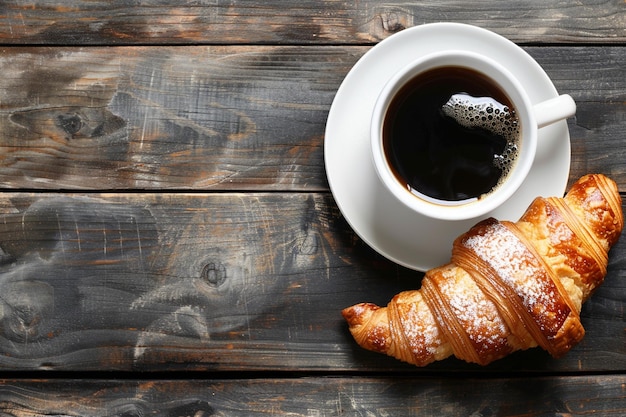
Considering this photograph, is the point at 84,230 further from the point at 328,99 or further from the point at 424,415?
the point at 424,415

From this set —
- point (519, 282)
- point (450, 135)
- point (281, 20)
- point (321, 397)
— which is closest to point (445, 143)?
point (450, 135)

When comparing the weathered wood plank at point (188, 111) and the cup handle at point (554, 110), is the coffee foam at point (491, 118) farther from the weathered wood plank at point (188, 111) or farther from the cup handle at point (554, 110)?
the weathered wood plank at point (188, 111)

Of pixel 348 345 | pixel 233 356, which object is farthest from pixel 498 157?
pixel 233 356

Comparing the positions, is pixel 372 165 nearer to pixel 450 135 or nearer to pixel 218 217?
pixel 450 135

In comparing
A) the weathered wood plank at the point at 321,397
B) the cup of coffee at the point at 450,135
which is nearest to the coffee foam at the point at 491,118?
the cup of coffee at the point at 450,135

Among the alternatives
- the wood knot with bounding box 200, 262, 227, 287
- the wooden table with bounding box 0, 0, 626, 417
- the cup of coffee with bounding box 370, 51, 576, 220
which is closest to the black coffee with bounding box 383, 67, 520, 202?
the cup of coffee with bounding box 370, 51, 576, 220

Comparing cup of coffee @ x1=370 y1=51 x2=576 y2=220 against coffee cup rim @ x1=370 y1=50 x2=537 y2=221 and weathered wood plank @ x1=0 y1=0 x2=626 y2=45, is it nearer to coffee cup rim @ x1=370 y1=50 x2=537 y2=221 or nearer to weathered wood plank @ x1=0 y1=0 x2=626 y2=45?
coffee cup rim @ x1=370 y1=50 x2=537 y2=221

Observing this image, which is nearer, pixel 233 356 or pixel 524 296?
pixel 524 296
